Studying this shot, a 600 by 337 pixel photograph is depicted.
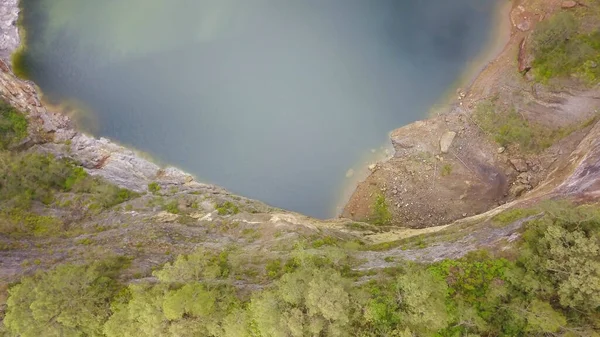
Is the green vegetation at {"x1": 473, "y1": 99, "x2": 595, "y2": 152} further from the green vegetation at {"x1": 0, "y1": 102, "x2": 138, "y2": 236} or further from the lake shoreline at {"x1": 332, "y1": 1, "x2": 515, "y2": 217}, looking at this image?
the green vegetation at {"x1": 0, "y1": 102, "x2": 138, "y2": 236}

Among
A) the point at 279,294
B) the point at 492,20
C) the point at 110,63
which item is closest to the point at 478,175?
the point at 492,20

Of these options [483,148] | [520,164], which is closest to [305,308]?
[483,148]

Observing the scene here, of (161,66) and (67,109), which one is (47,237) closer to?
(67,109)

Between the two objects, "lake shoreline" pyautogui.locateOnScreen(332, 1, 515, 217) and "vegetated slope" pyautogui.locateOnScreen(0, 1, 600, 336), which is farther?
"lake shoreline" pyautogui.locateOnScreen(332, 1, 515, 217)

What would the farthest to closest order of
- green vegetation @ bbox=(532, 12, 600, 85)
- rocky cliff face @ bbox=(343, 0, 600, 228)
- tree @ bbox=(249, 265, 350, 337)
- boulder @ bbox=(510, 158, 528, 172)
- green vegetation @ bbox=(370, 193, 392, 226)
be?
1. green vegetation @ bbox=(370, 193, 392, 226)
2. boulder @ bbox=(510, 158, 528, 172)
3. rocky cliff face @ bbox=(343, 0, 600, 228)
4. green vegetation @ bbox=(532, 12, 600, 85)
5. tree @ bbox=(249, 265, 350, 337)

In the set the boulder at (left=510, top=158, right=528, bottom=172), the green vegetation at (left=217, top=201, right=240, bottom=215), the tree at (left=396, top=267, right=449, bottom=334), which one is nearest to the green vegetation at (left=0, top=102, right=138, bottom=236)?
the green vegetation at (left=217, top=201, right=240, bottom=215)

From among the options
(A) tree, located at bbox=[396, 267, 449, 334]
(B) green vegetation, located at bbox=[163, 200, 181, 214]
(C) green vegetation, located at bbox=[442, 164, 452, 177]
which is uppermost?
(C) green vegetation, located at bbox=[442, 164, 452, 177]

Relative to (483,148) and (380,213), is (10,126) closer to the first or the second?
(380,213)
